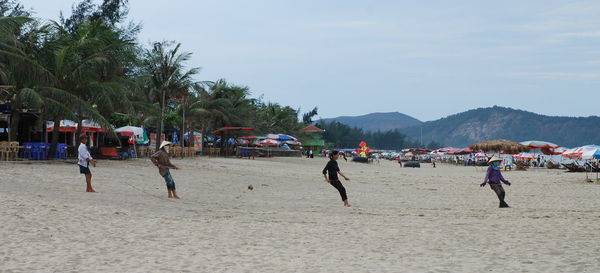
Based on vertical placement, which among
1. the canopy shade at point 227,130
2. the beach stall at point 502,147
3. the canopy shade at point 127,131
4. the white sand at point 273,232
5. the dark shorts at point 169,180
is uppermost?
the canopy shade at point 227,130

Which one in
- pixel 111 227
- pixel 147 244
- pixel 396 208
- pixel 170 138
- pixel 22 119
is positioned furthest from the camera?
pixel 170 138

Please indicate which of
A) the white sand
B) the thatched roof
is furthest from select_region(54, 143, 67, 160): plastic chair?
Result: the thatched roof

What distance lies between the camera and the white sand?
624 centimetres

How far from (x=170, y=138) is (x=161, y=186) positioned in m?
31.8

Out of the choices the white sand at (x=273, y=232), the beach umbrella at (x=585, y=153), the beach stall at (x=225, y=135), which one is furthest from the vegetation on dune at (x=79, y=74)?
the beach umbrella at (x=585, y=153)

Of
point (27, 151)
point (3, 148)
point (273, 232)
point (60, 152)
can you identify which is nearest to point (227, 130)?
point (60, 152)

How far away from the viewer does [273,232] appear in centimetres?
855

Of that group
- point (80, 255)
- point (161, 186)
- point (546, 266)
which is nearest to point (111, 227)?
point (80, 255)

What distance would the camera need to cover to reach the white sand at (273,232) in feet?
20.5

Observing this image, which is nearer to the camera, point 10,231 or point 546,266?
point 546,266

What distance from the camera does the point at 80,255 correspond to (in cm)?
642

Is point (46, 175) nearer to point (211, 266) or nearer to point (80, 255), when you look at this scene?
point (80, 255)

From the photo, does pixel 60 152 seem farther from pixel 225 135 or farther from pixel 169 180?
pixel 225 135

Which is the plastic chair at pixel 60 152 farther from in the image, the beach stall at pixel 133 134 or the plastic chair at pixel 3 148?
the beach stall at pixel 133 134
